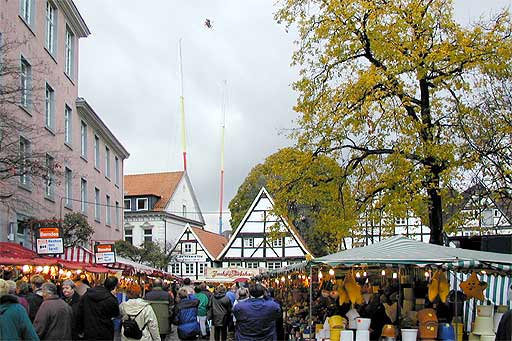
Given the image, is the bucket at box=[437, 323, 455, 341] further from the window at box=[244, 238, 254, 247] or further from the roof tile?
the roof tile

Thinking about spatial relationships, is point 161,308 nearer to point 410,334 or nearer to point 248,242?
point 410,334

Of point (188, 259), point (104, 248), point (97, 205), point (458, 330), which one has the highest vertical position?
point (97, 205)

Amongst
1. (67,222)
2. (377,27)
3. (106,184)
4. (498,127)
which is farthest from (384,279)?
(106,184)

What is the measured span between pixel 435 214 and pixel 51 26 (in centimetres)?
1856

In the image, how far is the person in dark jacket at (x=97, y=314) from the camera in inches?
390

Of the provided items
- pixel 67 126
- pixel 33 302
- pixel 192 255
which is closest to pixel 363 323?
pixel 33 302

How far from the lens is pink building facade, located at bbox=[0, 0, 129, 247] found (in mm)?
23094

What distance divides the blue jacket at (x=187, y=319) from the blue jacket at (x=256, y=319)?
10.8 ft

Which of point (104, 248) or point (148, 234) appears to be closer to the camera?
point (104, 248)

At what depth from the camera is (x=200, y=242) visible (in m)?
63.1

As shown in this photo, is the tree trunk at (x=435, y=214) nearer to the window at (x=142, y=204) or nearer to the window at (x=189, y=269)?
the window at (x=189, y=269)

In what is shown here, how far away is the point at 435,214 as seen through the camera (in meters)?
19.2

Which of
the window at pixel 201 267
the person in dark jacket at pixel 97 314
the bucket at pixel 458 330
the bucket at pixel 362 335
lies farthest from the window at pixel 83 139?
the window at pixel 201 267

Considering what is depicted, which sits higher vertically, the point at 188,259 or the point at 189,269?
the point at 188,259
